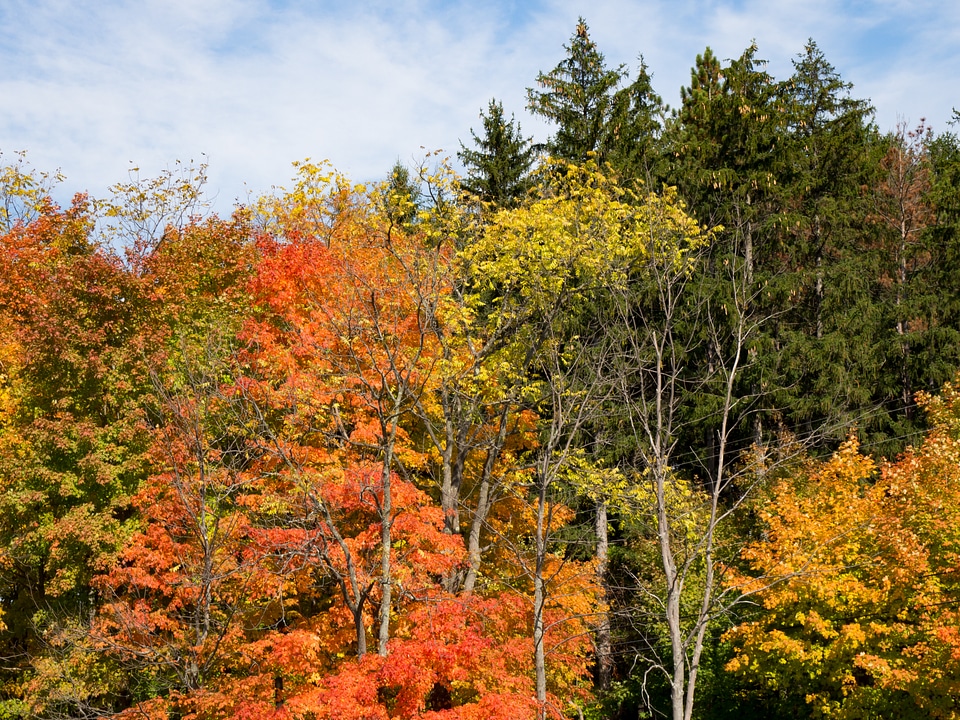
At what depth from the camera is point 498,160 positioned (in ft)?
86.7

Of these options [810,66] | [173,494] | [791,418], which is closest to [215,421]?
[173,494]

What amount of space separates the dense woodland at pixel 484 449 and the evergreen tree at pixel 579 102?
0.44 ft

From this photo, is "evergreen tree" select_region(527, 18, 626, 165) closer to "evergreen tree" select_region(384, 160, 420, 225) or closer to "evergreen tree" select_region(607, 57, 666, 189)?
"evergreen tree" select_region(607, 57, 666, 189)

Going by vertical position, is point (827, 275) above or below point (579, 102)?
below

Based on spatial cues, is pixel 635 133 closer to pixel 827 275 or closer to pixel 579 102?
pixel 579 102

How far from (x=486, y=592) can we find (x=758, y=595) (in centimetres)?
620

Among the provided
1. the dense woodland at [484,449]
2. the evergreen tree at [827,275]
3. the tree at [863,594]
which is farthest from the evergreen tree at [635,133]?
the tree at [863,594]

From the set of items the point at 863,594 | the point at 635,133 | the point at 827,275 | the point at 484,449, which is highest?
the point at 635,133

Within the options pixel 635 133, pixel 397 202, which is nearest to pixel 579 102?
pixel 635 133

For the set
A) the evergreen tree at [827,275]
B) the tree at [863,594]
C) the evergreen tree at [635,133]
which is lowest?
the tree at [863,594]

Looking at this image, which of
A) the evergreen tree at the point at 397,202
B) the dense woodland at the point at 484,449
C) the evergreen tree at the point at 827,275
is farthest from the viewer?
the evergreen tree at the point at 827,275

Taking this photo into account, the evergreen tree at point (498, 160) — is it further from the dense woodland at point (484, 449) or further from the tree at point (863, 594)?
the tree at point (863, 594)

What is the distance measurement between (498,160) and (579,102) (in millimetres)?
3205

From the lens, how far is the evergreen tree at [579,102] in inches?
1011
